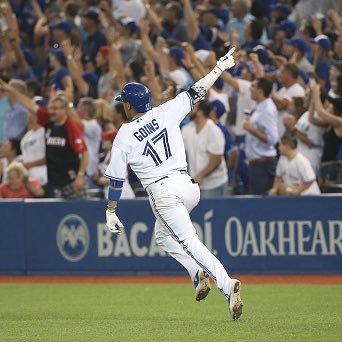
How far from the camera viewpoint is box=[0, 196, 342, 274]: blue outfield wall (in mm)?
14188

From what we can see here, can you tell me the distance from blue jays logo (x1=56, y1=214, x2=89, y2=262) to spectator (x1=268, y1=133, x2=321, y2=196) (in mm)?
2947

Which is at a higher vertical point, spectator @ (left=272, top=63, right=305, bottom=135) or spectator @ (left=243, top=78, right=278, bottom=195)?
spectator @ (left=272, top=63, right=305, bottom=135)

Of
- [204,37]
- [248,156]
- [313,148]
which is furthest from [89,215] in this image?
[204,37]

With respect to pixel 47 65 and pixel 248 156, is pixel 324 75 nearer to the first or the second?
pixel 248 156

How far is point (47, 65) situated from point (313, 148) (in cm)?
709

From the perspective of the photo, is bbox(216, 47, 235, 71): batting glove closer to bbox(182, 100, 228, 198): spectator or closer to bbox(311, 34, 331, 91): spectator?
bbox(182, 100, 228, 198): spectator

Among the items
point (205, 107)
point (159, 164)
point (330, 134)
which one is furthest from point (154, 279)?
point (159, 164)

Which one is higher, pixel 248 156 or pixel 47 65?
pixel 47 65

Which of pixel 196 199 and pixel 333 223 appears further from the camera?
pixel 333 223

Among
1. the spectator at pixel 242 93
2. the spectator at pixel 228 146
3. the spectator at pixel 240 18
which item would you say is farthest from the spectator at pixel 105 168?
the spectator at pixel 240 18

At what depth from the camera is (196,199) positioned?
9.98 meters

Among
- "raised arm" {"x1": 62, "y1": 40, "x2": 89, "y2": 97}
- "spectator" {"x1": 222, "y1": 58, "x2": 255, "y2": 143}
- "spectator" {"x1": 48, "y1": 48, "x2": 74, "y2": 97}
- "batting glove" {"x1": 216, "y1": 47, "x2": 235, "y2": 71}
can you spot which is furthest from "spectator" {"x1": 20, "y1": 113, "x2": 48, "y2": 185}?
"batting glove" {"x1": 216, "y1": 47, "x2": 235, "y2": 71}

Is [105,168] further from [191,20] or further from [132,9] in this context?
[132,9]

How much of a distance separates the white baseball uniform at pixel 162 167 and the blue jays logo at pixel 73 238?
17.7 ft
